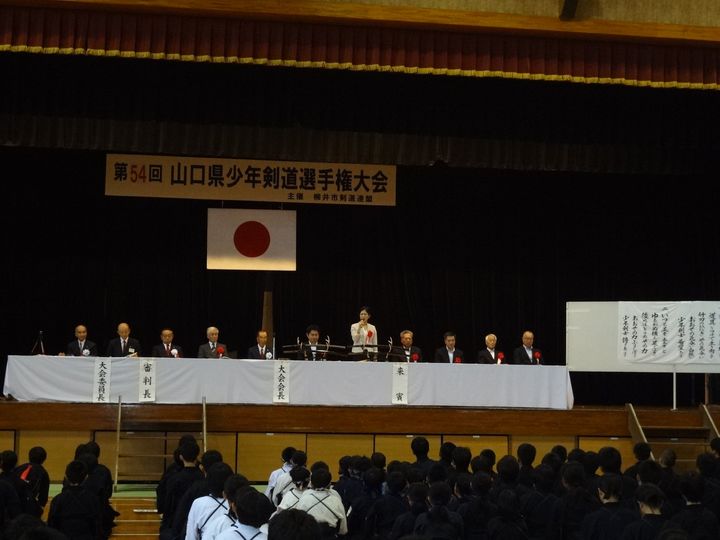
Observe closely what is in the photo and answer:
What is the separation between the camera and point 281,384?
12711 mm

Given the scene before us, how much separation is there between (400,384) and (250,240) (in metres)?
3.72

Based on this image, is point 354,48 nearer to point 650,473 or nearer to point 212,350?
point 212,350

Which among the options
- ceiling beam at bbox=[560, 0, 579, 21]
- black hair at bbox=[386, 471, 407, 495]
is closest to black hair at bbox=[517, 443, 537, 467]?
black hair at bbox=[386, 471, 407, 495]

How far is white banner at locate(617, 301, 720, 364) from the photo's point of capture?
44.2 feet

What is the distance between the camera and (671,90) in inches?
545

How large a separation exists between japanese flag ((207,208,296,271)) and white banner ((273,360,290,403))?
290 centimetres

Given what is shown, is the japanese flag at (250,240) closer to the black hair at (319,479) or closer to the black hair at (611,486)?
the black hair at (319,479)

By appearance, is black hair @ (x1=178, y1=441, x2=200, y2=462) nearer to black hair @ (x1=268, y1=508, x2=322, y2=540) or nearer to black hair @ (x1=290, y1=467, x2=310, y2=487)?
black hair @ (x1=290, y1=467, x2=310, y2=487)

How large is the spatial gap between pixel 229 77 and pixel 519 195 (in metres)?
5.78

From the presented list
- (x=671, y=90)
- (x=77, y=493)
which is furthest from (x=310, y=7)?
(x=77, y=493)

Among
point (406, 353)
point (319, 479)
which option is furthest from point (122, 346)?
point (319, 479)

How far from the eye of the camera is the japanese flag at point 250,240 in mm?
15359

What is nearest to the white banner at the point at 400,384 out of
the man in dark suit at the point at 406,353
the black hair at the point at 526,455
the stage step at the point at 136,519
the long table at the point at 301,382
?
the long table at the point at 301,382

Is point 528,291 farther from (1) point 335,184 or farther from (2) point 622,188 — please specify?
(1) point 335,184
